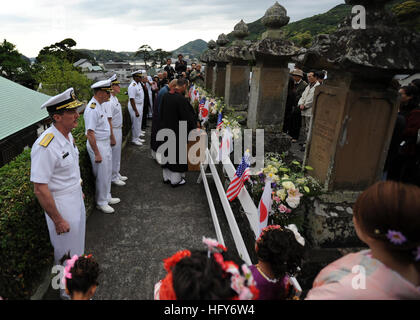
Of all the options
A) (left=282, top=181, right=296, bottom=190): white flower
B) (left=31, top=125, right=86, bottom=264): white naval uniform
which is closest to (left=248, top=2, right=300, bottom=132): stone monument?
(left=282, top=181, right=296, bottom=190): white flower

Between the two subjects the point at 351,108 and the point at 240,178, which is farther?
the point at 240,178

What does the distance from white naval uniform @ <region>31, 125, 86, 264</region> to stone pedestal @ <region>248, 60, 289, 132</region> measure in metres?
3.96

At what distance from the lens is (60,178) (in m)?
2.59

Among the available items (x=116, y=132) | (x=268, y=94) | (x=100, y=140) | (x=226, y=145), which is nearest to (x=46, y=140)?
(x=100, y=140)

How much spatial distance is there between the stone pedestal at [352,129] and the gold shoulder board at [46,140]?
3.09 meters

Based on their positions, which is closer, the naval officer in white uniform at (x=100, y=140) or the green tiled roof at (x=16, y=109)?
the naval officer in white uniform at (x=100, y=140)

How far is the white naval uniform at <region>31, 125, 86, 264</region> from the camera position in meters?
2.41

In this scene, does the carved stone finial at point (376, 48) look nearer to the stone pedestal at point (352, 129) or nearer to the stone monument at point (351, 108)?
the stone monument at point (351, 108)

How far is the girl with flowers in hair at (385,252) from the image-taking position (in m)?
1.01

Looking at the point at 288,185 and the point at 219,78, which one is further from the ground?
the point at 219,78

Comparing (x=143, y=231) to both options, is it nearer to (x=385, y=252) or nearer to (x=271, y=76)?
(x=385, y=252)

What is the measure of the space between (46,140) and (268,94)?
440 centimetres

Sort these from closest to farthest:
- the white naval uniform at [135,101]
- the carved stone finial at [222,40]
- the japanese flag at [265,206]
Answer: the japanese flag at [265,206], the white naval uniform at [135,101], the carved stone finial at [222,40]

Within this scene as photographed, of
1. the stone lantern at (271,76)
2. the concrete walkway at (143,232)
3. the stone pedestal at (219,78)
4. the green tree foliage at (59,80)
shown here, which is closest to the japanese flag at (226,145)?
the concrete walkway at (143,232)
